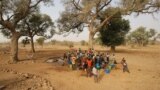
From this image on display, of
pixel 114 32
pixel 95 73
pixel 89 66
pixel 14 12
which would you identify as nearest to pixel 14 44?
pixel 14 12

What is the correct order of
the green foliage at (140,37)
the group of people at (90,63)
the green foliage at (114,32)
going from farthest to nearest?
1. the green foliage at (140,37)
2. the green foliage at (114,32)
3. the group of people at (90,63)

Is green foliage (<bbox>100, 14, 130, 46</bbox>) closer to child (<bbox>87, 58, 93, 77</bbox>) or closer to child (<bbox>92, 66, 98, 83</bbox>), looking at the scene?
child (<bbox>87, 58, 93, 77</bbox>)

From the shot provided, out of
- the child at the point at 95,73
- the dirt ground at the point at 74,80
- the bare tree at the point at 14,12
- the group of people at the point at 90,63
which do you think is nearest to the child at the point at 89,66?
the group of people at the point at 90,63

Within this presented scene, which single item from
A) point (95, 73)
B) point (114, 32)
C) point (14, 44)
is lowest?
point (95, 73)

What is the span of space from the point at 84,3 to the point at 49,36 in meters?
22.5

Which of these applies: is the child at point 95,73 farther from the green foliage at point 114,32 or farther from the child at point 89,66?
the green foliage at point 114,32

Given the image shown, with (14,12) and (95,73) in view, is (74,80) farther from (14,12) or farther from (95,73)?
(14,12)

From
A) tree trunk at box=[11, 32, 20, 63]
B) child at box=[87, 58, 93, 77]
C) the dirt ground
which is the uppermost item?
tree trunk at box=[11, 32, 20, 63]

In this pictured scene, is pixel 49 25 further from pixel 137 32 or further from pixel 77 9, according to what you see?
pixel 137 32

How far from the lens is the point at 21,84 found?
63.7ft

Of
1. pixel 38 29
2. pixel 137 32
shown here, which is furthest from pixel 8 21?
pixel 137 32

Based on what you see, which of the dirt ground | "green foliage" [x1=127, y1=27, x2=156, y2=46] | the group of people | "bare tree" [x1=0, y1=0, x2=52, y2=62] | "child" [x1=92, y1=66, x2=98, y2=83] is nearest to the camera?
the dirt ground

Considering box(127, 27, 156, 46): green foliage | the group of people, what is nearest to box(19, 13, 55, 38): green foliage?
the group of people

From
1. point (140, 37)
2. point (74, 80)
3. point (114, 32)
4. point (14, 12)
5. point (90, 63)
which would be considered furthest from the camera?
point (140, 37)
